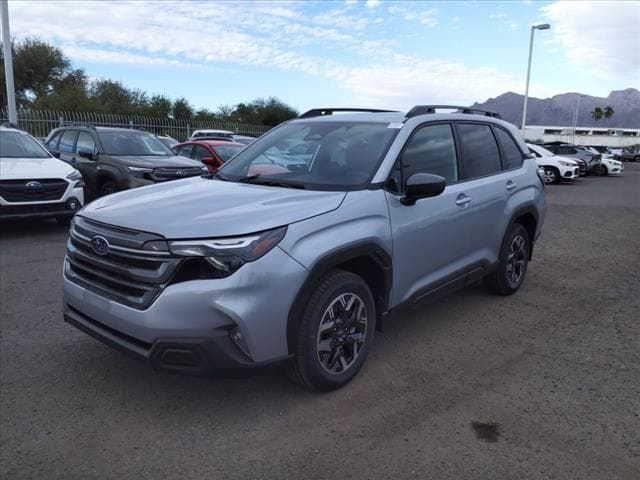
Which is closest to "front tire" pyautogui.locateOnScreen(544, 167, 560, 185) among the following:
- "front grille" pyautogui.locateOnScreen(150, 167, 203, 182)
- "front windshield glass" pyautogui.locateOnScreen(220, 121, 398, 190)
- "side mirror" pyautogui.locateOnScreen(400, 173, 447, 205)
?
"front grille" pyautogui.locateOnScreen(150, 167, 203, 182)

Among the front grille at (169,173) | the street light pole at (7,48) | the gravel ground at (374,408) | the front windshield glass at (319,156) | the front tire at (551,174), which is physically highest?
the street light pole at (7,48)

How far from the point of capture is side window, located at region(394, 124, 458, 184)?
157 inches

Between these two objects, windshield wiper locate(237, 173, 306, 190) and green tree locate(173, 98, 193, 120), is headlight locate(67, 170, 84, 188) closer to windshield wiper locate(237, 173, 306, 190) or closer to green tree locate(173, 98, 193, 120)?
windshield wiper locate(237, 173, 306, 190)

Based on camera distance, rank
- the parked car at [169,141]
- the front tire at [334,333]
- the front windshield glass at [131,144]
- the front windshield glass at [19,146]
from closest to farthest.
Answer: the front tire at [334,333], the front windshield glass at [19,146], the front windshield glass at [131,144], the parked car at [169,141]

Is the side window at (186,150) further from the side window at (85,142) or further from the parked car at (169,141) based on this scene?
the side window at (85,142)

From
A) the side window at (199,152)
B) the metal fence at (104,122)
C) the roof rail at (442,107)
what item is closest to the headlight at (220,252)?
the roof rail at (442,107)

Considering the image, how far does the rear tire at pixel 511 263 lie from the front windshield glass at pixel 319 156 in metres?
1.90

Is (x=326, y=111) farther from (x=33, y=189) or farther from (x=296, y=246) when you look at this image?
(x=33, y=189)

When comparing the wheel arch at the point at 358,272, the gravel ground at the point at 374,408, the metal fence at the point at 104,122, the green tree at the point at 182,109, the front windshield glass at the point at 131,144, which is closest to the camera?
the gravel ground at the point at 374,408

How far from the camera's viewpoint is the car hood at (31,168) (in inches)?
309

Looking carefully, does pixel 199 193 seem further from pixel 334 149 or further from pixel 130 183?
pixel 130 183

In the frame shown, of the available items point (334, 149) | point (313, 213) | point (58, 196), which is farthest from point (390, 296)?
point (58, 196)

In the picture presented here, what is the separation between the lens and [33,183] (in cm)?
795

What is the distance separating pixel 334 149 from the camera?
159 inches
